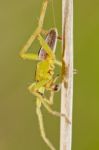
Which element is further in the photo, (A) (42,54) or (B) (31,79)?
(B) (31,79)

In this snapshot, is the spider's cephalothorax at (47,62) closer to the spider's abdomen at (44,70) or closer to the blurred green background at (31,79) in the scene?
the spider's abdomen at (44,70)

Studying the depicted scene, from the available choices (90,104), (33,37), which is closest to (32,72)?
(90,104)

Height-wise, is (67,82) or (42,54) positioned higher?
(42,54)

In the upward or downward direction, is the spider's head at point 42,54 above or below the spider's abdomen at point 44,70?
above

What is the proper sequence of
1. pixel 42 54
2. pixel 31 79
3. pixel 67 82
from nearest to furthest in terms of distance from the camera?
pixel 67 82 < pixel 42 54 < pixel 31 79

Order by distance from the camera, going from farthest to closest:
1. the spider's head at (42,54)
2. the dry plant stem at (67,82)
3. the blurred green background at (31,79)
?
the blurred green background at (31,79) < the spider's head at (42,54) < the dry plant stem at (67,82)

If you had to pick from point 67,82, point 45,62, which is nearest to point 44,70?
point 45,62

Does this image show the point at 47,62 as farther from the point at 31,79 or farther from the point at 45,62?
the point at 31,79

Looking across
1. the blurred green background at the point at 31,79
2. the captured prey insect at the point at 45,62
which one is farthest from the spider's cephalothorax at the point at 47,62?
the blurred green background at the point at 31,79

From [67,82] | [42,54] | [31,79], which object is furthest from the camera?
[31,79]
